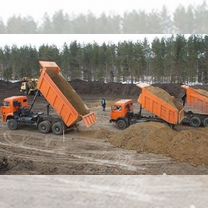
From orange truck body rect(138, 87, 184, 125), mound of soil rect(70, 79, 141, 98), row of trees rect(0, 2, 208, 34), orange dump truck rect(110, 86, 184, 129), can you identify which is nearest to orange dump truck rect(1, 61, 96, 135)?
orange dump truck rect(110, 86, 184, 129)

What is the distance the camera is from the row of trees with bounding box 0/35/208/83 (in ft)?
99.0

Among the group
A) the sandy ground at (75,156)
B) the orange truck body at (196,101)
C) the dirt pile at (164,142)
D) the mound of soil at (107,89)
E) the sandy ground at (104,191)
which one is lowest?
the sandy ground at (75,156)

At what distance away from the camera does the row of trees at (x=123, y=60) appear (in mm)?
30188

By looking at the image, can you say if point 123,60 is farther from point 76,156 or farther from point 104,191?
point 104,191

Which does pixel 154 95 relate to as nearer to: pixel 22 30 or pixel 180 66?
pixel 180 66

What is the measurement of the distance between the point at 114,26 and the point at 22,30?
44.2 feet

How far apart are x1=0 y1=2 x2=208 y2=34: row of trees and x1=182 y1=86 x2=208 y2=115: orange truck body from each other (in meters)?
29.7

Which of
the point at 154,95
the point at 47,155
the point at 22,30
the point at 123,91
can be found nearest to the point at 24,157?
the point at 47,155

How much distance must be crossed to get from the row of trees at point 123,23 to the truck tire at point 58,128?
3355 cm

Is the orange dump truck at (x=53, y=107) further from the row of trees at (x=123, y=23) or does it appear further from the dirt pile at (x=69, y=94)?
the row of trees at (x=123, y=23)

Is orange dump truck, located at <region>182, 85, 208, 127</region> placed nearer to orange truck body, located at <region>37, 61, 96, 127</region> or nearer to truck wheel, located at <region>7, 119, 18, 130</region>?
orange truck body, located at <region>37, 61, 96, 127</region>

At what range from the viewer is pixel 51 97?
15.7 metres

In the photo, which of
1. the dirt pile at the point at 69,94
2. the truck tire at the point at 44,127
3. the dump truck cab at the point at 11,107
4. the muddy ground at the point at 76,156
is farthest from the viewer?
the dump truck cab at the point at 11,107

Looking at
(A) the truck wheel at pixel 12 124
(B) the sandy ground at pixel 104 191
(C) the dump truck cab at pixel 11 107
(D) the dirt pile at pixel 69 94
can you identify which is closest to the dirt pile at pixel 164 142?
(D) the dirt pile at pixel 69 94
